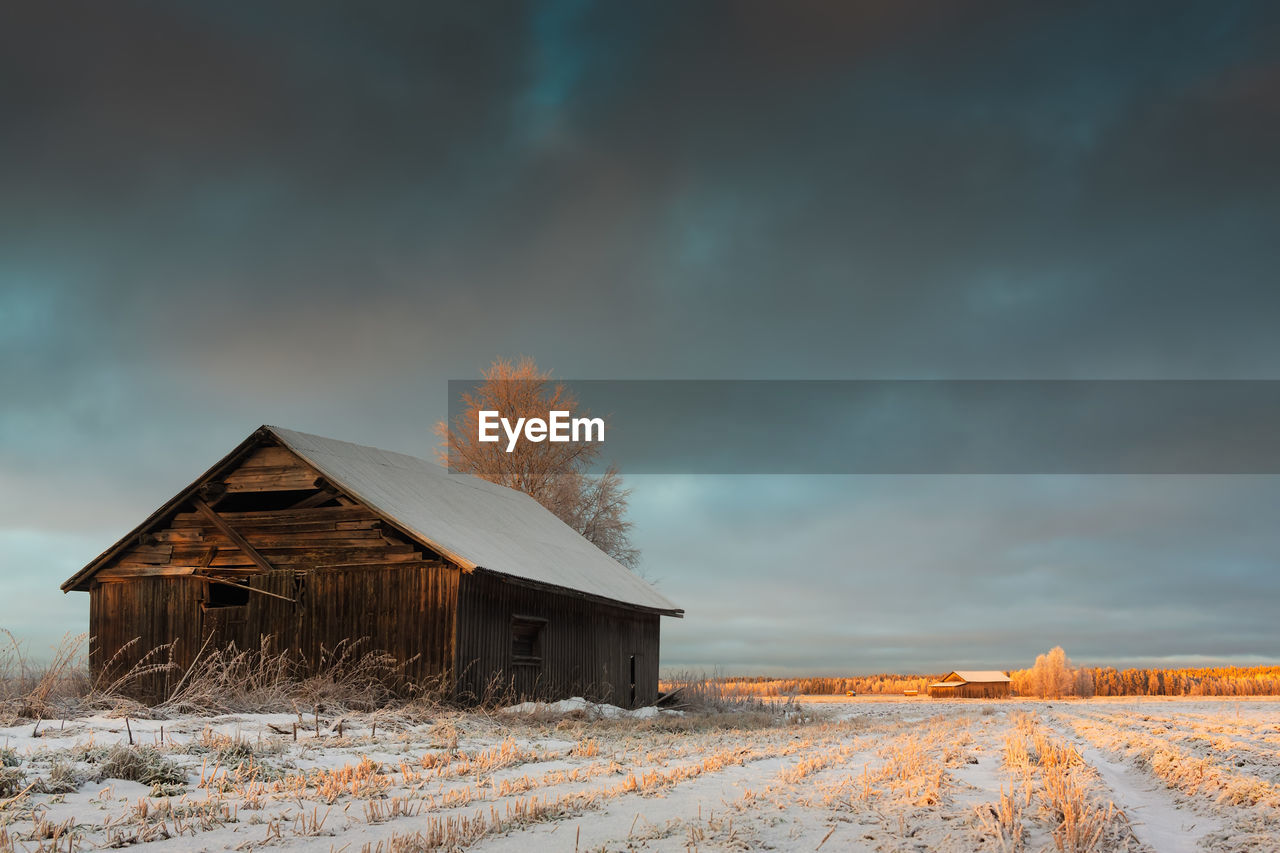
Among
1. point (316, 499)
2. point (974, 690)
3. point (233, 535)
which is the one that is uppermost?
point (316, 499)

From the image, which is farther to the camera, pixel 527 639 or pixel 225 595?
pixel 527 639

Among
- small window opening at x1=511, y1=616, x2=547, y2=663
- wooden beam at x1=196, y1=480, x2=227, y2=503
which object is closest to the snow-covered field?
small window opening at x1=511, y1=616, x2=547, y2=663

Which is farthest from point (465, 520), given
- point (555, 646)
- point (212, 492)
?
point (212, 492)

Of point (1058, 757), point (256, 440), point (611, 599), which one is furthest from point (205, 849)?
point (611, 599)

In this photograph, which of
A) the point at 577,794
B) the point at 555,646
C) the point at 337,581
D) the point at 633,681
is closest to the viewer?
the point at 577,794

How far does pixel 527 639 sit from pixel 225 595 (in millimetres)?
6602

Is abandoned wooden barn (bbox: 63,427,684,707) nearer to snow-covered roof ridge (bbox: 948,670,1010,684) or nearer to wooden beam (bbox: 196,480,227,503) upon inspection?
wooden beam (bbox: 196,480,227,503)

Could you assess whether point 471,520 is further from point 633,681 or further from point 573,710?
point 633,681

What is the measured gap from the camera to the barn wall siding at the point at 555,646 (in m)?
18.8

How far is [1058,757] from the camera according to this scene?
37.8ft

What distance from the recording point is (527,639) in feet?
69.4

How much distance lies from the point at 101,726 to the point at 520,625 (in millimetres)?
10677

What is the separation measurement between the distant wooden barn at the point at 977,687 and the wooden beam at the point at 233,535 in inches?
2131

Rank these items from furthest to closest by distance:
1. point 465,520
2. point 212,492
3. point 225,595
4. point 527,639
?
1. point 465,520
2. point 527,639
3. point 225,595
4. point 212,492
